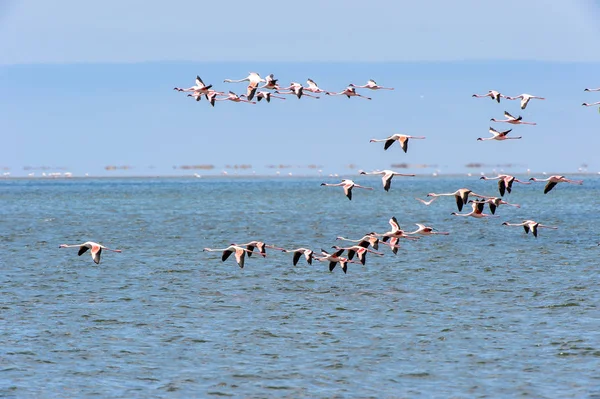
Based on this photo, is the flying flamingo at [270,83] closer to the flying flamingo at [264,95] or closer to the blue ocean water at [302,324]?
the flying flamingo at [264,95]

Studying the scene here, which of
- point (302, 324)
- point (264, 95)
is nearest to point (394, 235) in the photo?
point (302, 324)

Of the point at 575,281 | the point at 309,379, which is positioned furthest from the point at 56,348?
the point at 575,281

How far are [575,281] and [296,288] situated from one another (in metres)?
8.98

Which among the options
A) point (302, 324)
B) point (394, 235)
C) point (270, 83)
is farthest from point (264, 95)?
point (302, 324)

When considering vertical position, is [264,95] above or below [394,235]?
above

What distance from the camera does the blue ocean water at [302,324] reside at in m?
19.9

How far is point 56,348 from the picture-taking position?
74.6 ft

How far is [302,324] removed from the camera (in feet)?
83.4

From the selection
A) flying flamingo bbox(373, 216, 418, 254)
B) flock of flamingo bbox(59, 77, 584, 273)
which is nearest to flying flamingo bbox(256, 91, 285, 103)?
flock of flamingo bbox(59, 77, 584, 273)

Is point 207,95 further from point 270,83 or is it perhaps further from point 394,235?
point 394,235

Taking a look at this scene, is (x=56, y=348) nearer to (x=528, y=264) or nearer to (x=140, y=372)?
(x=140, y=372)

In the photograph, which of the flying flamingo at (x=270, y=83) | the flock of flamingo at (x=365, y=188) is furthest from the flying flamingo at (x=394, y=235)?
the flying flamingo at (x=270, y=83)

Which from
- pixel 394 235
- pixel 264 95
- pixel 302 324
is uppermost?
pixel 264 95

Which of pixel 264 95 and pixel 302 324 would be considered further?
pixel 264 95
